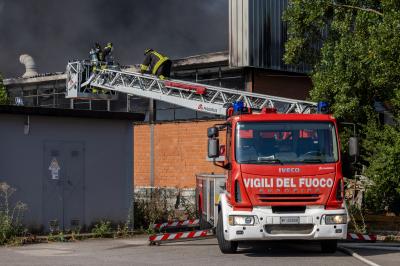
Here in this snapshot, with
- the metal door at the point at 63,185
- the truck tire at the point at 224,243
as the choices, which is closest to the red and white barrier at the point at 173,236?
the truck tire at the point at 224,243

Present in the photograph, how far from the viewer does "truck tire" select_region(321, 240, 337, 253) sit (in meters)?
14.4

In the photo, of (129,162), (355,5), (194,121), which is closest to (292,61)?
(355,5)

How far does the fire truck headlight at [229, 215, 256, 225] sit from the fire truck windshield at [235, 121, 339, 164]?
103cm

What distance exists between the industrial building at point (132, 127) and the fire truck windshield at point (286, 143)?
5742 millimetres

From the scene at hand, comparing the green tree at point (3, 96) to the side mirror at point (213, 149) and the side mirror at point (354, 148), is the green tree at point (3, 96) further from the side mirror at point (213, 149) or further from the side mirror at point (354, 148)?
the side mirror at point (354, 148)

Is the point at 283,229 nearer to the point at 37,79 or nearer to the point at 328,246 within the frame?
the point at 328,246

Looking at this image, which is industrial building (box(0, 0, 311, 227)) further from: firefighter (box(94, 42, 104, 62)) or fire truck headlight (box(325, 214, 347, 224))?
fire truck headlight (box(325, 214, 347, 224))

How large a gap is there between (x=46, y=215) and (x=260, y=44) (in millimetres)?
14928

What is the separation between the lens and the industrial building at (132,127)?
58.6 ft

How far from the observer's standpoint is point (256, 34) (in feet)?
98.9

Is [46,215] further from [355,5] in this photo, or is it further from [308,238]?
[355,5]

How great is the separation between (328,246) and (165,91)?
10545mm

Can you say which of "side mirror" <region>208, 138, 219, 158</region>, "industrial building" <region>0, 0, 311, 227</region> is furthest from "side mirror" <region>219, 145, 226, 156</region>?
"industrial building" <region>0, 0, 311, 227</region>

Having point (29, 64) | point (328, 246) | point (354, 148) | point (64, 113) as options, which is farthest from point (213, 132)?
point (29, 64)
